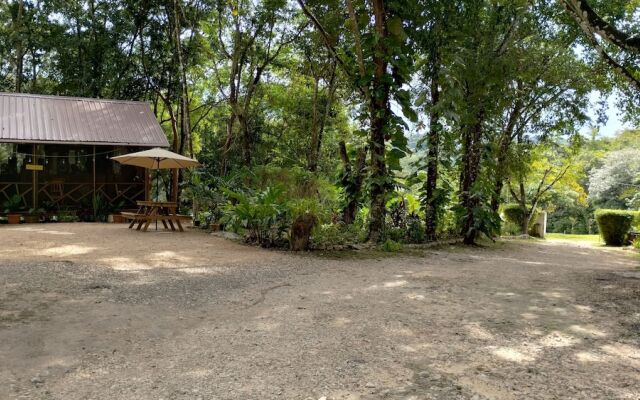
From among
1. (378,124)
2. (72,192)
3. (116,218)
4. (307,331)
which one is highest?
(378,124)

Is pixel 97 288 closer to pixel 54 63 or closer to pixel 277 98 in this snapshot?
pixel 277 98

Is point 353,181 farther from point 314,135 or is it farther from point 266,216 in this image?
point 314,135

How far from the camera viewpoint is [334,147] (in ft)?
75.5

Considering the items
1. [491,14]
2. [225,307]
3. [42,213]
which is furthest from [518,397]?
[42,213]

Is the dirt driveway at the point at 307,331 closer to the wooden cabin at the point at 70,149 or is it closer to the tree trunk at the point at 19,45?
the wooden cabin at the point at 70,149

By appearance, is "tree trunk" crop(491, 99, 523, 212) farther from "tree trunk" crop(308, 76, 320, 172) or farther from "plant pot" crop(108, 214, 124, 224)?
"plant pot" crop(108, 214, 124, 224)

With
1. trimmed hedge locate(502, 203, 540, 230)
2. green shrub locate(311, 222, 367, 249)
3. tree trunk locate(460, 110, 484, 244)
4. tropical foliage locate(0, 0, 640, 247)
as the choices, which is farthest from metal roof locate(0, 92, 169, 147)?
trimmed hedge locate(502, 203, 540, 230)

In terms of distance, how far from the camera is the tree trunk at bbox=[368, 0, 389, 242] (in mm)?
9484

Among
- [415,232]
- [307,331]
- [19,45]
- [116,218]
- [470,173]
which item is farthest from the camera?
[19,45]

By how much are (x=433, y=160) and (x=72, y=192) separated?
12132 millimetres

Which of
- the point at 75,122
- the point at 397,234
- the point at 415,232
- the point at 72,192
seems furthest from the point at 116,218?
the point at 415,232

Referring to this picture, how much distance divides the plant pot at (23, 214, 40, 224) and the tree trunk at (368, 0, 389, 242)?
10964 millimetres

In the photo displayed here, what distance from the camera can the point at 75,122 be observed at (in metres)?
16.4

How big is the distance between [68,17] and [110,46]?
2.47 metres
